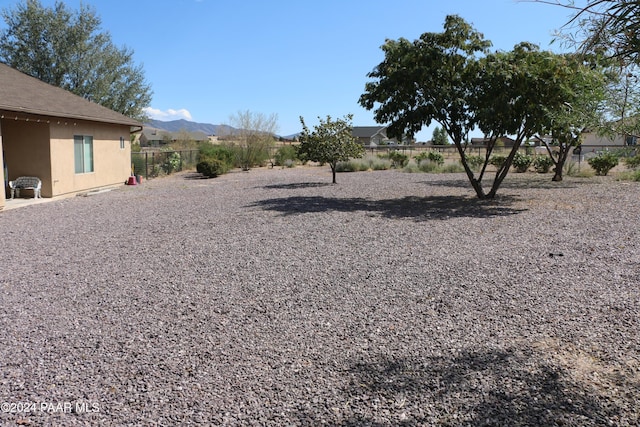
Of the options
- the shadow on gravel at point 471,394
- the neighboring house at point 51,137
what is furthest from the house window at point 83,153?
the shadow on gravel at point 471,394

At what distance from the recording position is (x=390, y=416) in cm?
311

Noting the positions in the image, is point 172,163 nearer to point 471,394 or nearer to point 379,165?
point 379,165

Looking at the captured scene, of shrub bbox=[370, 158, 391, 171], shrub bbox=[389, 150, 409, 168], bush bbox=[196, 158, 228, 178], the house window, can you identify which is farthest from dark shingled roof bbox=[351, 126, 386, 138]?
the house window

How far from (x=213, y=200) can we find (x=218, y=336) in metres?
11.0

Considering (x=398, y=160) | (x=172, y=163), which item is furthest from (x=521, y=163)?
(x=172, y=163)

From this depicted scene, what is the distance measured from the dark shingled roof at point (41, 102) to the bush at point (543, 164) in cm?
2027

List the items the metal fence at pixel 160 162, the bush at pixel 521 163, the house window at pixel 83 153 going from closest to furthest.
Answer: the house window at pixel 83 153
the metal fence at pixel 160 162
the bush at pixel 521 163

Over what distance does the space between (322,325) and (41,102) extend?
43.9 ft

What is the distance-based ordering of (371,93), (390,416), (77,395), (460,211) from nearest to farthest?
1. (390,416)
2. (77,395)
3. (460,211)
4. (371,93)

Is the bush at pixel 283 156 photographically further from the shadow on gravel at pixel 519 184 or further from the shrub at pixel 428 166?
the shadow on gravel at pixel 519 184

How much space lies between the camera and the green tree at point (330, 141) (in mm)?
20688

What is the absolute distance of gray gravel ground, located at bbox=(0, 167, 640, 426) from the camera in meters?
3.23

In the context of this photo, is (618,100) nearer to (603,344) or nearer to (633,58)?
(633,58)

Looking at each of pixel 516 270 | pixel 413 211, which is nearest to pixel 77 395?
pixel 516 270
